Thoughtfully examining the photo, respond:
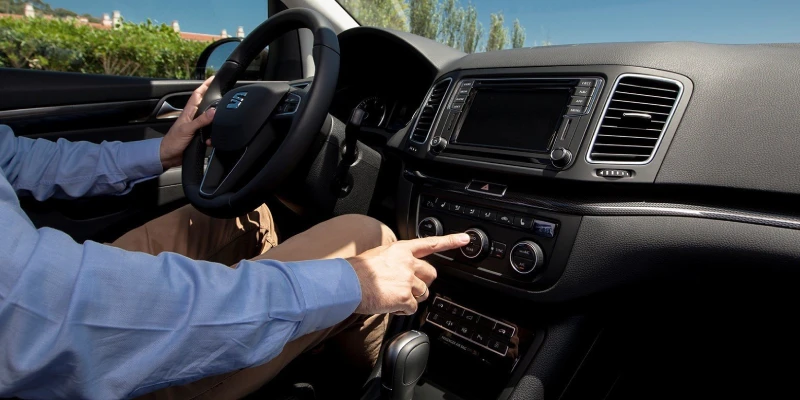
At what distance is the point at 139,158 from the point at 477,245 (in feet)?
3.45

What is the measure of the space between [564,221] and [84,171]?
1.37 meters

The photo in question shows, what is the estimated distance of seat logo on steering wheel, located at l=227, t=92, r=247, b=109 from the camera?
163 centimetres

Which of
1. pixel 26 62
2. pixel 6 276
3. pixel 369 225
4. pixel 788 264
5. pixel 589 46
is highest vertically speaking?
A: pixel 589 46

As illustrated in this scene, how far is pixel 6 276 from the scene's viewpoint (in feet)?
2.43

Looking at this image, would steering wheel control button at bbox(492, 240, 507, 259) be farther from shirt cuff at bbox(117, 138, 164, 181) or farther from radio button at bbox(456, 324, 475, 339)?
shirt cuff at bbox(117, 138, 164, 181)

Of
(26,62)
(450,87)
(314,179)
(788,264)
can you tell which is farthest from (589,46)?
(26,62)

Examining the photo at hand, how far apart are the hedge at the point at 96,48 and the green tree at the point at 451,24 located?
131 cm

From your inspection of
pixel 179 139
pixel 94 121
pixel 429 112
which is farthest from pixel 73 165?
pixel 429 112

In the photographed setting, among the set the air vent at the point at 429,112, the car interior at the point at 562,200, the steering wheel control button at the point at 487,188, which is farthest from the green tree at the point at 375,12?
the steering wheel control button at the point at 487,188

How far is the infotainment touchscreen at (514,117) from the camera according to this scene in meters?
1.41

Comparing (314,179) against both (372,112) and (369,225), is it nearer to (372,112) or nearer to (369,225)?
(369,225)

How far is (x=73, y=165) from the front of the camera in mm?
1713

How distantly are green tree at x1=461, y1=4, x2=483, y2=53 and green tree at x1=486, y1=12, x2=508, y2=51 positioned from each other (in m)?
0.05

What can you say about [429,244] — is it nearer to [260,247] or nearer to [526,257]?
[526,257]
